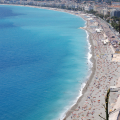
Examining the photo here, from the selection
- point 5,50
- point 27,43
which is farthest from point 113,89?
point 27,43

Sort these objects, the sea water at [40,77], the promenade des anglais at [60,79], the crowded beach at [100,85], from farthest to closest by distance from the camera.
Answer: the sea water at [40,77] → the promenade des anglais at [60,79] → the crowded beach at [100,85]

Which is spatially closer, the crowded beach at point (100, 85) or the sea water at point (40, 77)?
the crowded beach at point (100, 85)

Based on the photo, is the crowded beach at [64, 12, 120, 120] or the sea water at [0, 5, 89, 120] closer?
the crowded beach at [64, 12, 120, 120]

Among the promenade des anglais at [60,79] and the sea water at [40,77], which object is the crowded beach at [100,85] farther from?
the sea water at [40,77]

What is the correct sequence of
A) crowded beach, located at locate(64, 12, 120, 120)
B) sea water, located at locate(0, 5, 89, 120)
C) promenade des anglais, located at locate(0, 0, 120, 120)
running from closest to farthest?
crowded beach, located at locate(64, 12, 120, 120), promenade des anglais, located at locate(0, 0, 120, 120), sea water, located at locate(0, 5, 89, 120)

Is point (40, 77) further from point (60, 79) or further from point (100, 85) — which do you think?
point (100, 85)

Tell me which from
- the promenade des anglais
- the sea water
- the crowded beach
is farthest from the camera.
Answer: the sea water

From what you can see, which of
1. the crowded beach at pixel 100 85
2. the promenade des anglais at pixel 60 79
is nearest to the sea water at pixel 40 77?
the promenade des anglais at pixel 60 79

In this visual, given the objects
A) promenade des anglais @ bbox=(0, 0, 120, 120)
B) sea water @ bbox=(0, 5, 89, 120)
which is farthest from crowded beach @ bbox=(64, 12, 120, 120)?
sea water @ bbox=(0, 5, 89, 120)

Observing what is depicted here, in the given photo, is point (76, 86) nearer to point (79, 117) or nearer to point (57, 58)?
point (79, 117)

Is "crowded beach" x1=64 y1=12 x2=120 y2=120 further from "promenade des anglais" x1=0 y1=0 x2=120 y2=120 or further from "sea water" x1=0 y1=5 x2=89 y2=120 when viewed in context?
"sea water" x1=0 y1=5 x2=89 y2=120

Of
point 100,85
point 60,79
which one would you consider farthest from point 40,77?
point 100,85
